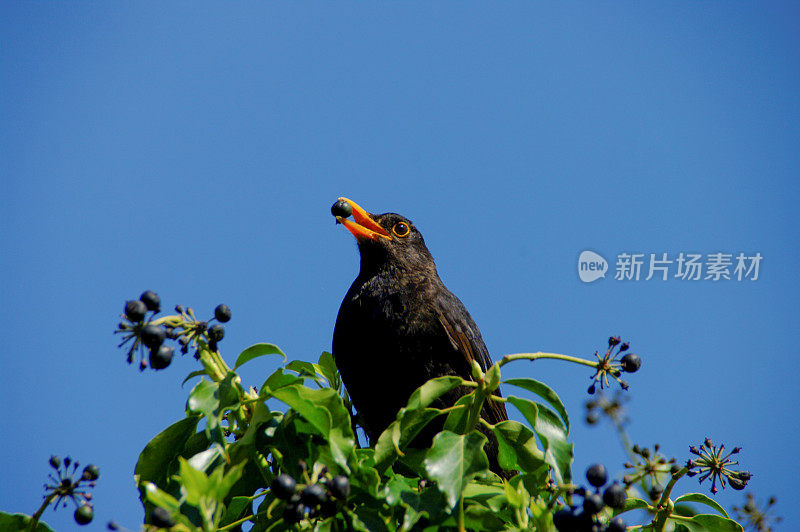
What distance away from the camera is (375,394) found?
445 centimetres

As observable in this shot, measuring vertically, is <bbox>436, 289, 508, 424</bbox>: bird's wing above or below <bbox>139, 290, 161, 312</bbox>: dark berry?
above

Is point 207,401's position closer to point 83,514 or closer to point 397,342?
point 83,514

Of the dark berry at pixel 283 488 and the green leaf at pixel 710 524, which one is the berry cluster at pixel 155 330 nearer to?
the dark berry at pixel 283 488

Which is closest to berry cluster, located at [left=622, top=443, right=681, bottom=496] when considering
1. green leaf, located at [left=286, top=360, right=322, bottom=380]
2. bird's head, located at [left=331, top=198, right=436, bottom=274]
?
green leaf, located at [left=286, top=360, right=322, bottom=380]

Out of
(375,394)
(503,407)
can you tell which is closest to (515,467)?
(375,394)

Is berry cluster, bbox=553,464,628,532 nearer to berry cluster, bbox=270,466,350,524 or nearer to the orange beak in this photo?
berry cluster, bbox=270,466,350,524

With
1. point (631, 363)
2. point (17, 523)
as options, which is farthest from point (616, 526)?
point (17, 523)

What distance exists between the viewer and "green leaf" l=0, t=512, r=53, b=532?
260 cm

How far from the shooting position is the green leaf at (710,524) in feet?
9.15

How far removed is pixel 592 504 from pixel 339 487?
811mm

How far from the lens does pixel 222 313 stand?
8.15 ft

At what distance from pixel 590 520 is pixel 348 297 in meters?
2.97

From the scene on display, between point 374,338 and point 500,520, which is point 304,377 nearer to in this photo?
point 500,520

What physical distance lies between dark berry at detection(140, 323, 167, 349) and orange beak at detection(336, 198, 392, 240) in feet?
9.74
